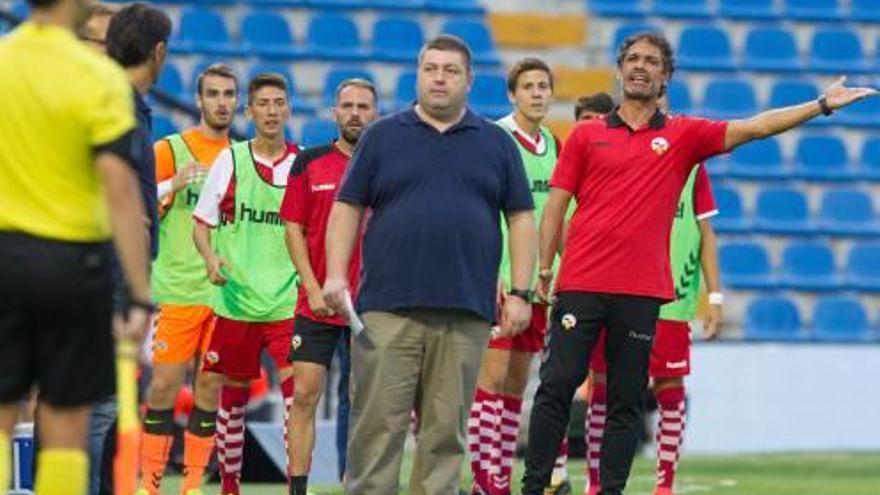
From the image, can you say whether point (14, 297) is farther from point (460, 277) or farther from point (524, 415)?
point (524, 415)

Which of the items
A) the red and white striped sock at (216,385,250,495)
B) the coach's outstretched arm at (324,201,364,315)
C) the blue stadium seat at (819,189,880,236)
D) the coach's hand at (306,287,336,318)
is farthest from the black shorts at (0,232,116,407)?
the blue stadium seat at (819,189,880,236)

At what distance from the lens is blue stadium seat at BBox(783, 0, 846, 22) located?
76.9 ft

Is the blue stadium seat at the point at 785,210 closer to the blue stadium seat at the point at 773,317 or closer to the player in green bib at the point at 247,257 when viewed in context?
the blue stadium seat at the point at 773,317

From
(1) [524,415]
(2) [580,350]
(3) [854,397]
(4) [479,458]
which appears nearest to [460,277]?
(2) [580,350]

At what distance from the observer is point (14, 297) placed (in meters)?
7.25

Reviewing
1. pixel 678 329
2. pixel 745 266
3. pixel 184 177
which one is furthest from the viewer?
pixel 745 266

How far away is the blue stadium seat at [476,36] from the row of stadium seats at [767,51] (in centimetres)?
118

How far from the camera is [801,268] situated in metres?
22.1

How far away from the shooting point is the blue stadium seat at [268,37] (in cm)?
2194

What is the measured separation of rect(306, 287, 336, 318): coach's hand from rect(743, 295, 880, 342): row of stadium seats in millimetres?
10471

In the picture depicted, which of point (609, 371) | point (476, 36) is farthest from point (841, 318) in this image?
point (609, 371)

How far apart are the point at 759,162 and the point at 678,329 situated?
9767 mm

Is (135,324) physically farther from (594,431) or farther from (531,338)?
(594,431)

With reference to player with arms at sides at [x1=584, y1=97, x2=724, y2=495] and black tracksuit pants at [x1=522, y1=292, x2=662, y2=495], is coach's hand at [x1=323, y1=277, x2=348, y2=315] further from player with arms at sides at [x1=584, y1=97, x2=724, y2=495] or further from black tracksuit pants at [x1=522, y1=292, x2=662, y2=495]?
player with arms at sides at [x1=584, y1=97, x2=724, y2=495]
